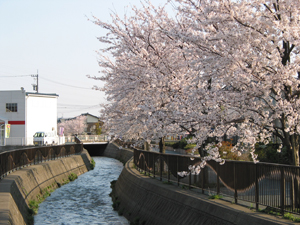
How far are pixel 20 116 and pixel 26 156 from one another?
3579cm

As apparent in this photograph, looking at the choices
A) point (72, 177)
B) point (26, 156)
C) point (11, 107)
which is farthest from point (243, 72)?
point (11, 107)

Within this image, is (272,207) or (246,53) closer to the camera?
(272,207)

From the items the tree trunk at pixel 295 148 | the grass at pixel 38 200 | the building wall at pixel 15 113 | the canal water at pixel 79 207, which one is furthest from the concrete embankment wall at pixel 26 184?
the building wall at pixel 15 113

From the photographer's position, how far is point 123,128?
818 inches

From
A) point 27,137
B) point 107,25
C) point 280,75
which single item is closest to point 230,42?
point 280,75

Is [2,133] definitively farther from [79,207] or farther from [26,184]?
[79,207]

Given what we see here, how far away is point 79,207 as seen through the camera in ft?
63.6

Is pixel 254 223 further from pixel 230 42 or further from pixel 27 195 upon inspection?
pixel 27 195

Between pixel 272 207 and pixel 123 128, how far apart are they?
12808mm

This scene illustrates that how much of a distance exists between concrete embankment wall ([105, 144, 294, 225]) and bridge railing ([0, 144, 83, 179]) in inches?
229

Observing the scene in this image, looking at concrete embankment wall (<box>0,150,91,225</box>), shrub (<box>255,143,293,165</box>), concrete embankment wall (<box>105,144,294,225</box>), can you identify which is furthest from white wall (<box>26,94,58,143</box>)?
concrete embankment wall (<box>105,144,294,225</box>)

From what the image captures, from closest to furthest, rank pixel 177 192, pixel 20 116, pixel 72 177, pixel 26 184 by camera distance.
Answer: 1. pixel 177 192
2. pixel 26 184
3. pixel 72 177
4. pixel 20 116

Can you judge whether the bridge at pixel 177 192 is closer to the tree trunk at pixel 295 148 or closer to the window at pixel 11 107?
the tree trunk at pixel 295 148

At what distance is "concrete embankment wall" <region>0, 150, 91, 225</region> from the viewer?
39.3 feet
